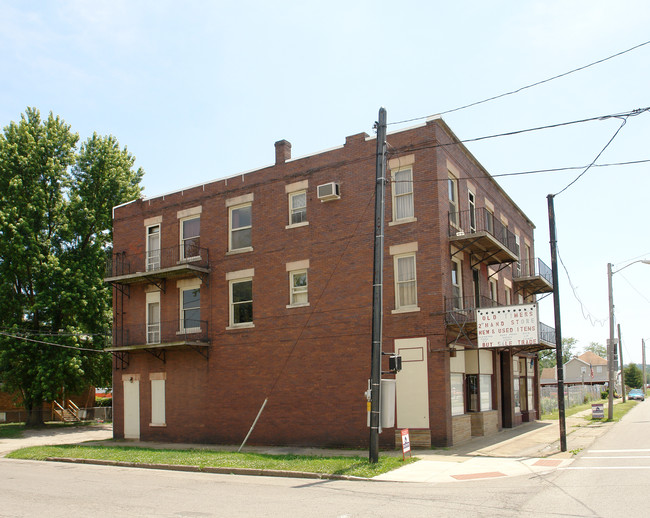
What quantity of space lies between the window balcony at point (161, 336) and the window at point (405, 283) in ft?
27.5

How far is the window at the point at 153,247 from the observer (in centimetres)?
2733

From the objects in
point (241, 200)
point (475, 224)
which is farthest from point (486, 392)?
point (241, 200)

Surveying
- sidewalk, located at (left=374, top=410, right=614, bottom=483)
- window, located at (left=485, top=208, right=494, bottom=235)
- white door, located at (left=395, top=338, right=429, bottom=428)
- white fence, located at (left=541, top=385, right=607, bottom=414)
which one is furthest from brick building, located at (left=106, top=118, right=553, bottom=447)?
white fence, located at (left=541, top=385, right=607, bottom=414)

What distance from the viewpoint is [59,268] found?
32688mm

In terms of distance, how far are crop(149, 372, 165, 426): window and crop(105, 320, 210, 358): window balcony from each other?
121 cm

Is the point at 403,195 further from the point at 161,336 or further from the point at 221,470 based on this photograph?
the point at 161,336

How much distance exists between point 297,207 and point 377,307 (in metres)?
8.42

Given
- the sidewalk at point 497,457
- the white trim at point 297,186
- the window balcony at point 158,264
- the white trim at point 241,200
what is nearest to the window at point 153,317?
the window balcony at point 158,264

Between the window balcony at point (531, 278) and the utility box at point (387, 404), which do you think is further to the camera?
the window balcony at point (531, 278)

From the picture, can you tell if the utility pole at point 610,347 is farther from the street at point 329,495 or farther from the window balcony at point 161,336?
the window balcony at point 161,336

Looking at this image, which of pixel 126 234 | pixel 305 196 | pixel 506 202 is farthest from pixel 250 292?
pixel 506 202

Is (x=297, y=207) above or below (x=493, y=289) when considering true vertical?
above

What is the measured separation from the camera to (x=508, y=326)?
1884 centimetres

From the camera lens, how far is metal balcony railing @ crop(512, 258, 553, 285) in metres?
30.6
